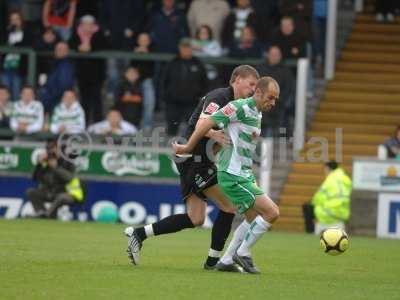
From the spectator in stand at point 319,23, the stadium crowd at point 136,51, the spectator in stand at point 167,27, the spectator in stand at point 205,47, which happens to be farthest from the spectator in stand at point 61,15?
the spectator in stand at point 319,23

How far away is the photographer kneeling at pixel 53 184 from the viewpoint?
73.7 ft

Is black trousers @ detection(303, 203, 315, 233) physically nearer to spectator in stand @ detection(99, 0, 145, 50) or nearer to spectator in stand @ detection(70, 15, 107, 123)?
spectator in stand @ detection(70, 15, 107, 123)

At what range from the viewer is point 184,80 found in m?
22.6

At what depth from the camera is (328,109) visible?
25.1 meters

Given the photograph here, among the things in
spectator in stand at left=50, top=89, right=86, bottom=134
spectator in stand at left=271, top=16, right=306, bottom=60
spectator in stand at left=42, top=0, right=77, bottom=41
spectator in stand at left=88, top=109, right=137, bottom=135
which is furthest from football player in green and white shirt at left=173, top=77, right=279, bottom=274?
spectator in stand at left=42, top=0, right=77, bottom=41

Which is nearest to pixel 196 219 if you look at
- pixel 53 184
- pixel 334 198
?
pixel 334 198

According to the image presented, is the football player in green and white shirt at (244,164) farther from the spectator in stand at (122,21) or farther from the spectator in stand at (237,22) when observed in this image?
the spectator in stand at (122,21)

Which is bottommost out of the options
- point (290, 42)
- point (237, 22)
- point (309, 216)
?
point (309, 216)

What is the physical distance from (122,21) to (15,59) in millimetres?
2261

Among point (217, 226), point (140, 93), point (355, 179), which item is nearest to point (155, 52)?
point (140, 93)

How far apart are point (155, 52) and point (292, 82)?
2936 millimetres

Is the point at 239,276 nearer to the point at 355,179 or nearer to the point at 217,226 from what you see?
the point at 217,226

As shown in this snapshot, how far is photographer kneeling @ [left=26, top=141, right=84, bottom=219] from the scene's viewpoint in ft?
73.7

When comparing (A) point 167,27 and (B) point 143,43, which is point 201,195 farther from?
(A) point 167,27
